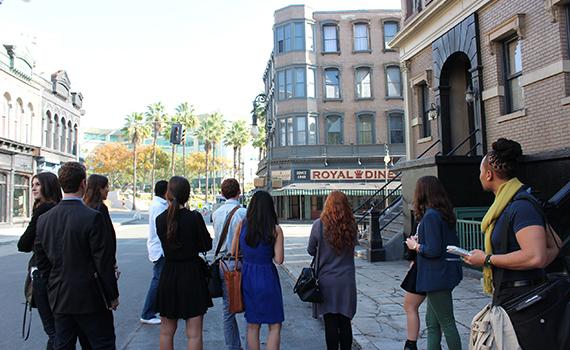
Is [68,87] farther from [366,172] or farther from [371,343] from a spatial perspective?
[371,343]

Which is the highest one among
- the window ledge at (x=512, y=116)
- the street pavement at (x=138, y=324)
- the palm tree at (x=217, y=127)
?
the palm tree at (x=217, y=127)

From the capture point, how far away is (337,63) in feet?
108

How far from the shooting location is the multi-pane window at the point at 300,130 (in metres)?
32.6

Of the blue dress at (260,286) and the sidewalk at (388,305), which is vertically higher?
the blue dress at (260,286)

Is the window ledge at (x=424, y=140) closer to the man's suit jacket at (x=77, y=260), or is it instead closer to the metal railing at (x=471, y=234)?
the metal railing at (x=471, y=234)

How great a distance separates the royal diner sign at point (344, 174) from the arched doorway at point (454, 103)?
20027mm

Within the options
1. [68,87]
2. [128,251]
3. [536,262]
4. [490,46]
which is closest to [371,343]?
[536,262]

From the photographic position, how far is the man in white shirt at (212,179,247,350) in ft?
15.0

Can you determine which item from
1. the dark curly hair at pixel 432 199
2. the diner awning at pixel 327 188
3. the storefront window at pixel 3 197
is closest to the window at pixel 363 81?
the diner awning at pixel 327 188

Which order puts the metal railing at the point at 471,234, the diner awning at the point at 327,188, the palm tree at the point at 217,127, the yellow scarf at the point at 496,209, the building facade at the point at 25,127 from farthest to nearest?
the palm tree at the point at 217,127
the diner awning at the point at 327,188
the building facade at the point at 25,127
the metal railing at the point at 471,234
the yellow scarf at the point at 496,209

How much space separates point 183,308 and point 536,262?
9.66 ft

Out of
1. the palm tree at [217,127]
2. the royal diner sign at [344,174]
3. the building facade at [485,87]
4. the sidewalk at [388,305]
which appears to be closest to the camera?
the sidewalk at [388,305]

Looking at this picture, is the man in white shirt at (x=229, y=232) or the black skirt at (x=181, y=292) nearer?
the black skirt at (x=181, y=292)

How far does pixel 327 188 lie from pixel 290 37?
11487 mm
